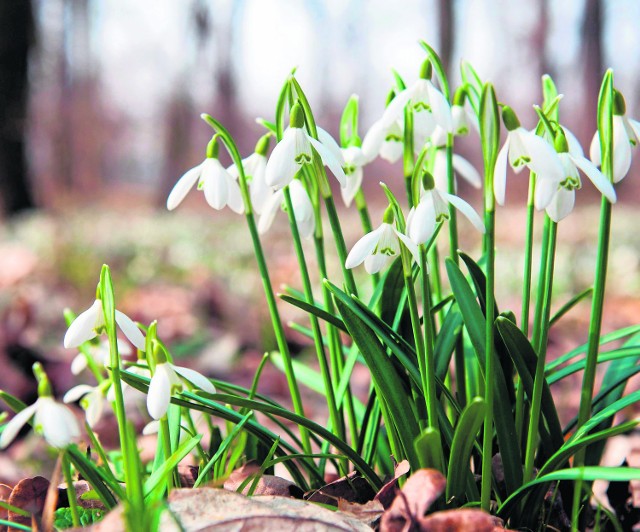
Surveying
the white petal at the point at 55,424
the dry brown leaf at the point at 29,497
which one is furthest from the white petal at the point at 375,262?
the dry brown leaf at the point at 29,497

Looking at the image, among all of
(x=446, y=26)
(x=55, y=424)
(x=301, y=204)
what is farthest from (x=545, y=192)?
(x=446, y=26)

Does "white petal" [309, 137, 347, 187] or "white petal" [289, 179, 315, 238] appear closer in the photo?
"white petal" [309, 137, 347, 187]

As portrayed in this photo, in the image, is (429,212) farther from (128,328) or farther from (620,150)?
(128,328)

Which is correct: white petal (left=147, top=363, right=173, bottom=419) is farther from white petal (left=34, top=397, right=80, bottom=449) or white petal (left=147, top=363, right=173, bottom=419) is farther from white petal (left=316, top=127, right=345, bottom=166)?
white petal (left=316, top=127, right=345, bottom=166)

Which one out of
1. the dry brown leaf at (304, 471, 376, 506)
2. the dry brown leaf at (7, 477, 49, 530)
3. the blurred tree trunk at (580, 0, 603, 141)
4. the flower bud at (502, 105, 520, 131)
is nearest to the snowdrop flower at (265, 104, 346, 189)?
the flower bud at (502, 105, 520, 131)

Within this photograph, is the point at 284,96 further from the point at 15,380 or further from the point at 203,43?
the point at 203,43

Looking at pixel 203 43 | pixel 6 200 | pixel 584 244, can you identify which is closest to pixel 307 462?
pixel 584 244
